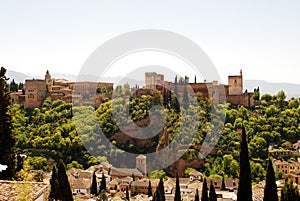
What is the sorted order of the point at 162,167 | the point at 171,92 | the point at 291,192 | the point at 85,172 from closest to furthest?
the point at 291,192, the point at 85,172, the point at 162,167, the point at 171,92

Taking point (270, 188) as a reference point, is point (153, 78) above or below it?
above

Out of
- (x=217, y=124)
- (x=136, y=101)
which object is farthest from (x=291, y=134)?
(x=136, y=101)

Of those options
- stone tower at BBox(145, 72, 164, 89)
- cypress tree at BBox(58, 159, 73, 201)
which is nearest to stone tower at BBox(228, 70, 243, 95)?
stone tower at BBox(145, 72, 164, 89)

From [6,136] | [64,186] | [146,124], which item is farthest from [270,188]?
[146,124]

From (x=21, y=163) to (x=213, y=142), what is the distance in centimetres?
2945

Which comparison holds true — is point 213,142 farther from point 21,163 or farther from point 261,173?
point 21,163

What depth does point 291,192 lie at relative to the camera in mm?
13406

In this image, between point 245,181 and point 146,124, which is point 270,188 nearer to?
point 245,181

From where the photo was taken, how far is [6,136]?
38.2 feet

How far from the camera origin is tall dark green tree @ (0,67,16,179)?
11.4 m

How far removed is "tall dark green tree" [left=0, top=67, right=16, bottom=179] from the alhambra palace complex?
33.2 m

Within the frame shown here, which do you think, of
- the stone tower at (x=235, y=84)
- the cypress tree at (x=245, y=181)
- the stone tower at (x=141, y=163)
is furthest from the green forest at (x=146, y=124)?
the cypress tree at (x=245, y=181)

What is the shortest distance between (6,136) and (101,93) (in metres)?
38.1

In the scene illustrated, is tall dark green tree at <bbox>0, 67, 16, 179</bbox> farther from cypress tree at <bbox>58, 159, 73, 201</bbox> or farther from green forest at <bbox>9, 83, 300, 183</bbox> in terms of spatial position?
green forest at <bbox>9, 83, 300, 183</bbox>
